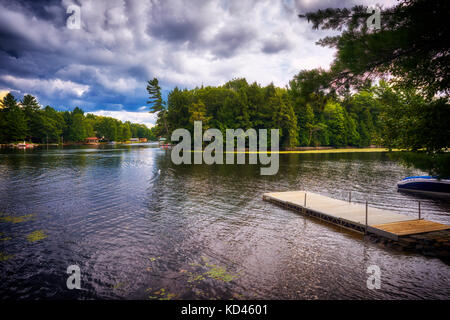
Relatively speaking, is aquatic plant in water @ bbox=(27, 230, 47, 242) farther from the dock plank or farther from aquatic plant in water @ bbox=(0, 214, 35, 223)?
the dock plank

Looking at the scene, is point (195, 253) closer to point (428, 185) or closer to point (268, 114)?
point (428, 185)

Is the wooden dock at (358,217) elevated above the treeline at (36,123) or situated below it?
below

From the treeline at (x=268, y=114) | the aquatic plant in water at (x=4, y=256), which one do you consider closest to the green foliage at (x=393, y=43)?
the aquatic plant in water at (x=4, y=256)

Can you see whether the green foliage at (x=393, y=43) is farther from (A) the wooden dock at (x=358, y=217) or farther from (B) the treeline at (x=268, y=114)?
(B) the treeline at (x=268, y=114)

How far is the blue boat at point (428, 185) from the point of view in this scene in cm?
1745

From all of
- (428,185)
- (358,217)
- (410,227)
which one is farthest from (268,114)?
(410,227)

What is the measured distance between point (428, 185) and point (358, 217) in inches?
434

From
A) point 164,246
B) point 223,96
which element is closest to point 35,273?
point 164,246

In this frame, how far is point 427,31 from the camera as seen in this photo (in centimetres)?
486

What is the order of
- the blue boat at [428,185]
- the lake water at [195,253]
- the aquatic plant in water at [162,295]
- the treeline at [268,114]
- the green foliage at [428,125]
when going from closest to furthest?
the green foliage at [428,125] < the aquatic plant in water at [162,295] < the lake water at [195,253] < the blue boat at [428,185] < the treeline at [268,114]

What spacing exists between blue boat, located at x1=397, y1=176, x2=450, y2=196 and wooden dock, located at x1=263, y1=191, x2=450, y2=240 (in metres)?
7.65

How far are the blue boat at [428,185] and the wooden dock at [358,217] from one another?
301 inches

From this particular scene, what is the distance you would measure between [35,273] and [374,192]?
19.0m
